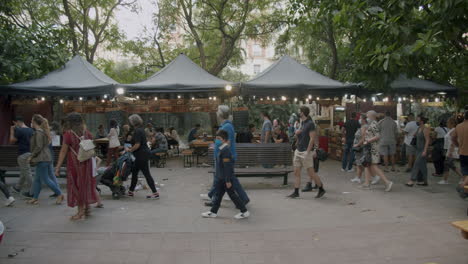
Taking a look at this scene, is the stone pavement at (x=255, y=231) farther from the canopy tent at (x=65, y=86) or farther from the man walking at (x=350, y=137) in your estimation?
A: the canopy tent at (x=65, y=86)

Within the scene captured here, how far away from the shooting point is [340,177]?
33.6 ft

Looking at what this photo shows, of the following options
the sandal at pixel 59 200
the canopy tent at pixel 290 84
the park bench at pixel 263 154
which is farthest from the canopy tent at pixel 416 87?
the sandal at pixel 59 200

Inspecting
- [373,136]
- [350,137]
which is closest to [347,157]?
[350,137]

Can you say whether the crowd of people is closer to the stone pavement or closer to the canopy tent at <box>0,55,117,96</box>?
the stone pavement

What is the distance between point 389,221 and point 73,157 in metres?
5.02

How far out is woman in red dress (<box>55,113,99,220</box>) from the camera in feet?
19.6

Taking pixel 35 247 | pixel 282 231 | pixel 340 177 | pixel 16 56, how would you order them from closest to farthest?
1. pixel 35 247
2. pixel 282 231
3. pixel 340 177
4. pixel 16 56

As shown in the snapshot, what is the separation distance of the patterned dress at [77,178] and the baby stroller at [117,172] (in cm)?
137

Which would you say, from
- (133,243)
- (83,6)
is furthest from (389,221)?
(83,6)

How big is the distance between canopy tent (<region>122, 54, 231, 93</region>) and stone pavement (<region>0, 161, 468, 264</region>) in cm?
478

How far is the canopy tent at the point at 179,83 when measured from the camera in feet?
39.7

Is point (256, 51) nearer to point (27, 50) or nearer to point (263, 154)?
point (27, 50)

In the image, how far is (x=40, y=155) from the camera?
716 cm

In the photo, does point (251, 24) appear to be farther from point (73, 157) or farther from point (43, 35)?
point (73, 157)
